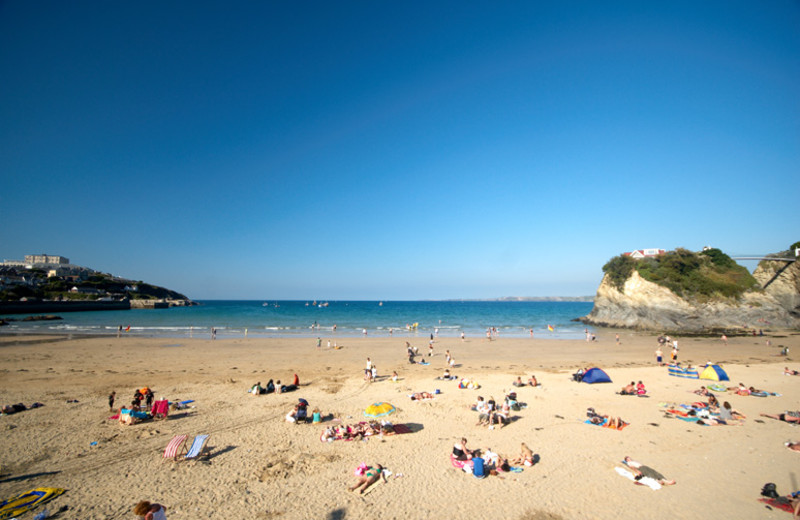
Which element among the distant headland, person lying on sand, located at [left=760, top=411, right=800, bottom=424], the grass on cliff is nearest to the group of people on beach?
person lying on sand, located at [left=760, top=411, right=800, bottom=424]

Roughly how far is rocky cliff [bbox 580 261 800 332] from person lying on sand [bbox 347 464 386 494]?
55045mm

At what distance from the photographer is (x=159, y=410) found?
12.7m

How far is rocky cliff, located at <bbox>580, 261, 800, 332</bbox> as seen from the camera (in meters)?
47.5

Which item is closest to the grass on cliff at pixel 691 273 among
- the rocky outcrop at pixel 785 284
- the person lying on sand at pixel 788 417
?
the rocky outcrop at pixel 785 284

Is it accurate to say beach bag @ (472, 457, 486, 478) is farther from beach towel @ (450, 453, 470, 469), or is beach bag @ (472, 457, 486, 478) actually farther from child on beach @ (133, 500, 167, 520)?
child on beach @ (133, 500, 167, 520)

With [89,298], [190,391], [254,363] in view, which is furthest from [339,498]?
[89,298]

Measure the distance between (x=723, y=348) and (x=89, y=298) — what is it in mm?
141838

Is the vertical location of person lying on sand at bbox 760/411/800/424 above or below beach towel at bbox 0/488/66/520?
below

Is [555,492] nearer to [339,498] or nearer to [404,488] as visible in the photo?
[404,488]

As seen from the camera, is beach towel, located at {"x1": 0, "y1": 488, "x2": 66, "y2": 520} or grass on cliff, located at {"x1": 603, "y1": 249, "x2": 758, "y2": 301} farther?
grass on cliff, located at {"x1": 603, "y1": 249, "x2": 758, "y2": 301}

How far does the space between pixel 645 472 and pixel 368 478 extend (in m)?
6.95

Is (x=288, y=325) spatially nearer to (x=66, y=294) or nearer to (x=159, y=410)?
(x=159, y=410)

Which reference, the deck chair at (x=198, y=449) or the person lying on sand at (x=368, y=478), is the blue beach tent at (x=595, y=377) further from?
the deck chair at (x=198, y=449)

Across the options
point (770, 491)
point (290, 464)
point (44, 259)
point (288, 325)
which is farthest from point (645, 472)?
point (44, 259)
